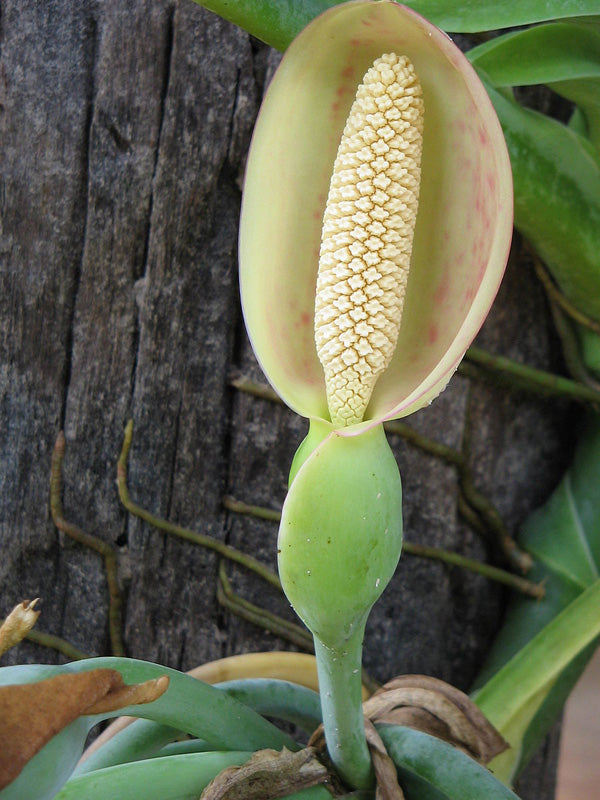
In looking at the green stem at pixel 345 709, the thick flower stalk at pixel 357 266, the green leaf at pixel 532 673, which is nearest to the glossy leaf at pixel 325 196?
the thick flower stalk at pixel 357 266

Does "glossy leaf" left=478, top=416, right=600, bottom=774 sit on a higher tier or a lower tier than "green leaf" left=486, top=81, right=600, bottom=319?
lower

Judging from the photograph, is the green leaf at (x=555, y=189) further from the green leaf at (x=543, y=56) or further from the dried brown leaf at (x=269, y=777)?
the dried brown leaf at (x=269, y=777)

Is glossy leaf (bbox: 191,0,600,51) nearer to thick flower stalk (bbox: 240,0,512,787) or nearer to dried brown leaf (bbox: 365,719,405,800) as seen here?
thick flower stalk (bbox: 240,0,512,787)

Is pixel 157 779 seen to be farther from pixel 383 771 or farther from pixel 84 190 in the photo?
pixel 84 190

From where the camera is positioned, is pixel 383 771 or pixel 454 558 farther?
pixel 454 558

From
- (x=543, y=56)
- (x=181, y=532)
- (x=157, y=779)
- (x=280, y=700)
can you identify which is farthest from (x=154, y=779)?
(x=543, y=56)

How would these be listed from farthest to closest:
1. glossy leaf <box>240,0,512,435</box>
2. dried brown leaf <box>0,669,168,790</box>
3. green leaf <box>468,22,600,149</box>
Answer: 1. green leaf <box>468,22,600,149</box>
2. glossy leaf <box>240,0,512,435</box>
3. dried brown leaf <box>0,669,168,790</box>

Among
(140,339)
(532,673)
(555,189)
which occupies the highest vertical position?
(555,189)

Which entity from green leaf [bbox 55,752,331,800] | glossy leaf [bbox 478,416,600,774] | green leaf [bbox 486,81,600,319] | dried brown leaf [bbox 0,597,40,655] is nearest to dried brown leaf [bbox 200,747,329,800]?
green leaf [bbox 55,752,331,800]
